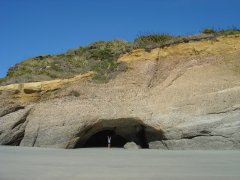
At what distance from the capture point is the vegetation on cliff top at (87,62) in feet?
52.1

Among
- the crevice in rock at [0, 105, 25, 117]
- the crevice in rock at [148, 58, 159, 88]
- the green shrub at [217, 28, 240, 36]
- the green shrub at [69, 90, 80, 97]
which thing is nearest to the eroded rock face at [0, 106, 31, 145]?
the crevice in rock at [0, 105, 25, 117]

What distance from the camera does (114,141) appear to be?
17.6 metres

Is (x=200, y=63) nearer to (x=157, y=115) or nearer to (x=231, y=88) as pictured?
(x=231, y=88)

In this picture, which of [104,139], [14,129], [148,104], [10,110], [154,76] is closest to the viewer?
[148,104]

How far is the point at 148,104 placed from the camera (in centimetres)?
1432

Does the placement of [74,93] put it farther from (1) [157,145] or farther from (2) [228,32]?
(2) [228,32]

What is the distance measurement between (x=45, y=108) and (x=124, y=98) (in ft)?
9.58

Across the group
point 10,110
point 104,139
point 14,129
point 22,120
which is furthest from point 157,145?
point 10,110

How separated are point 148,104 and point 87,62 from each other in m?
4.00

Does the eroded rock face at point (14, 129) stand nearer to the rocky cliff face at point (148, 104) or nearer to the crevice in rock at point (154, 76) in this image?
the rocky cliff face at point (148, 104)

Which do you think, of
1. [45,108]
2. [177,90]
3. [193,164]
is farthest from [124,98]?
[193,164]

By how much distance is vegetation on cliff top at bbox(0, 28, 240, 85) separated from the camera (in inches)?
625

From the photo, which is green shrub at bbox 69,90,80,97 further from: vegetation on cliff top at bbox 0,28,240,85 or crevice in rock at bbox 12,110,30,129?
crevice in rock at bbox 12,110,30,129

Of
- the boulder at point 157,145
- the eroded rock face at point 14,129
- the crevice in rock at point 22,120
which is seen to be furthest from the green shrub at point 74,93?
the boulder at point 157,145
